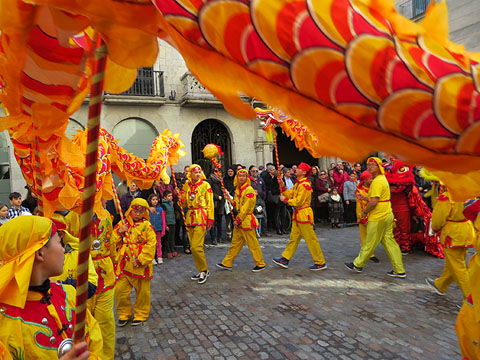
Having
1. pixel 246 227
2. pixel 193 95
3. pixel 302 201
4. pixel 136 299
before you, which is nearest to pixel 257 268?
pixel 246 227

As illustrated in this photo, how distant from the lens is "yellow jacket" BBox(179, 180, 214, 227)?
21.5ft

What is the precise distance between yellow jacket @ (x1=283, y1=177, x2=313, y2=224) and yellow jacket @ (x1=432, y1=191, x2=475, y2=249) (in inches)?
92.9

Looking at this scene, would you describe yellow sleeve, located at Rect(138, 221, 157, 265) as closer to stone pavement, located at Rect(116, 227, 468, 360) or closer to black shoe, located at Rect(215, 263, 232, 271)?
stone pavement, located at Rect(116, 227, 468, 360)

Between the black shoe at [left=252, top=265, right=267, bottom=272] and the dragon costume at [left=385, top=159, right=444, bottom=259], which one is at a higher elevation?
the dragon costume at [left=385, top=159, right=444, bottom=259]

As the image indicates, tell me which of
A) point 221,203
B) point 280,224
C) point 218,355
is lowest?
point 218,355

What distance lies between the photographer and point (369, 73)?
0.76m

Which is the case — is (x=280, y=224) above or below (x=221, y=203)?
below

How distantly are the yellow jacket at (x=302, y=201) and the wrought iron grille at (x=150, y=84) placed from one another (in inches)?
419

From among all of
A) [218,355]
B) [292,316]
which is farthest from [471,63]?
[292,316]

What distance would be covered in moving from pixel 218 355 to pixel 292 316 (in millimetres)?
1261

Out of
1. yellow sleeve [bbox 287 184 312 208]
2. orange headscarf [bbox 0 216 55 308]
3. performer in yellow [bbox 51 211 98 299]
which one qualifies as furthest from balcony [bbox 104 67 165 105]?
orange headscarf [bbox 0 216 55 308]

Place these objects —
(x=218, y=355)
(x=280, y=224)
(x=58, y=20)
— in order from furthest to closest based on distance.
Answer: (x=280, y=224) → (x=218, y=355) → (x=58, y=20)

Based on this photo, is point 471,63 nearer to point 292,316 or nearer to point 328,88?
point 328,88

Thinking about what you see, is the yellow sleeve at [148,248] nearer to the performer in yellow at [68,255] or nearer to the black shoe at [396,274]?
the performer in yellow at [68,255]
